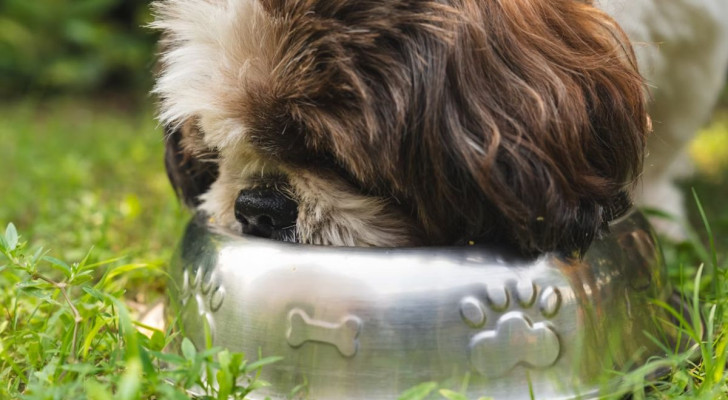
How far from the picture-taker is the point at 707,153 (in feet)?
15.8

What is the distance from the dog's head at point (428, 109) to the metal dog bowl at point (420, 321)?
0.12 metres

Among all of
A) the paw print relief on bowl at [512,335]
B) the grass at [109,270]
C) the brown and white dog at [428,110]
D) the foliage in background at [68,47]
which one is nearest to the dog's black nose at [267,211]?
the brown and white dog at [428,110]

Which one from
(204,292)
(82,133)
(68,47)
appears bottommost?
(68,47)

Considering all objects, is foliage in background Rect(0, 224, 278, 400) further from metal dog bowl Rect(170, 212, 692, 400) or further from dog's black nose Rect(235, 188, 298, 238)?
dog's black nose Rect(235, 188, 298, 238)

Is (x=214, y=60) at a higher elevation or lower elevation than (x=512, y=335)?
higher

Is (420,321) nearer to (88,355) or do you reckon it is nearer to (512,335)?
(512,335)

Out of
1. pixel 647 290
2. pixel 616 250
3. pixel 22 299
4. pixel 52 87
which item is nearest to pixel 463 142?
pixel 616 250

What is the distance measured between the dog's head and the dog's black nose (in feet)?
0.20

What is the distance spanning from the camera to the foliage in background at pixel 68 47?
7.47 meters

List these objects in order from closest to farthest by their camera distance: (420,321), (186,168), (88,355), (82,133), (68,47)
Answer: (420,321), (88,355), (186,168), (82,133), (68,47)

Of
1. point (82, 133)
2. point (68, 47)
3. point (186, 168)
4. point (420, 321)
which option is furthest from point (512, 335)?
point (68, 47)

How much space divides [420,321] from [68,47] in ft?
23.1

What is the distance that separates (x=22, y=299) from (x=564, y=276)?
1.49m

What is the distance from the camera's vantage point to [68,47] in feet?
25.5
